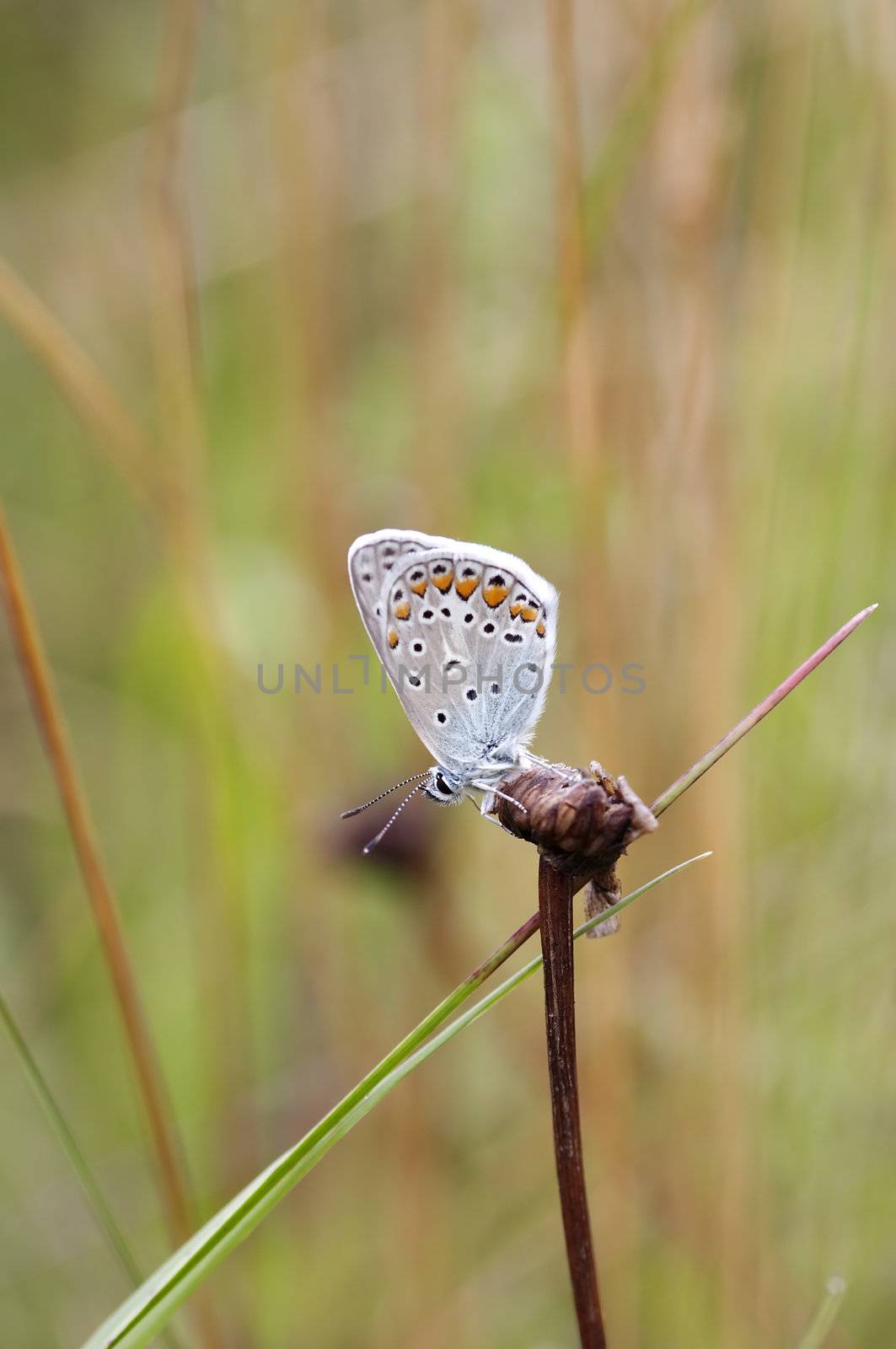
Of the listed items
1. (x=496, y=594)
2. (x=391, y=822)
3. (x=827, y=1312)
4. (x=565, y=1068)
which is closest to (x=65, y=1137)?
(x=565, y=1068)

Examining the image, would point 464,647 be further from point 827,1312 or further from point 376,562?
point 827,1312

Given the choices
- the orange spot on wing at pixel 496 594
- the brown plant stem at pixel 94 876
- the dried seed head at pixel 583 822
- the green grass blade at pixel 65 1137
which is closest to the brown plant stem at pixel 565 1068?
the dried seed head at pixel 583 822

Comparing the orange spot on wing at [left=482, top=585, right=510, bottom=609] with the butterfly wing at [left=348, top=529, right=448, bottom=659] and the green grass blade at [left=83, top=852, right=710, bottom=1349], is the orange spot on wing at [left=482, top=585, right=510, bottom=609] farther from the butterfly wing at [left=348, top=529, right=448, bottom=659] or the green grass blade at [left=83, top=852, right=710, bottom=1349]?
the green grass blade at [left=83, top=852, right=710, bottom=1349]

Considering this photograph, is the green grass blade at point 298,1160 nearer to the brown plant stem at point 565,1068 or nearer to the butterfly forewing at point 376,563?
the brown plant stem at point 565,1068

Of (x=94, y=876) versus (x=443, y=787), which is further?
(x=443, y=787)

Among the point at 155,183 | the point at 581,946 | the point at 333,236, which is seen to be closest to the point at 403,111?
the point at 333,236

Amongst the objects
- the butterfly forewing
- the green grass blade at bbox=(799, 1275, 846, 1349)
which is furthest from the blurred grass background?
the green grass blade at bbox=(799, 1275, 846, 1349)
